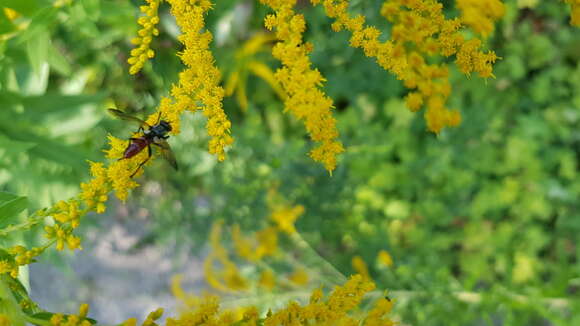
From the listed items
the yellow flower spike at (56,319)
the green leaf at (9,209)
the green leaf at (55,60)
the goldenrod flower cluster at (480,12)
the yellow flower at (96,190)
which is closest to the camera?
the goldenrod flower cluster at (480,12)

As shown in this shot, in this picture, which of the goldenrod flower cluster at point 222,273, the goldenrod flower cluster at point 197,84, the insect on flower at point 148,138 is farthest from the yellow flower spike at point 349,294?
the goldenrod flower cluster at point 222,273

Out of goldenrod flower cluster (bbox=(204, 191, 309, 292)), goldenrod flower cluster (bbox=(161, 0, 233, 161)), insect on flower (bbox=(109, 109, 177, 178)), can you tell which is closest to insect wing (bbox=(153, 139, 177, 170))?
insect on flower (bbox=(109, 109, 177, 178))

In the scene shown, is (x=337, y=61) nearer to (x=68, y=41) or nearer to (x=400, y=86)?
(x=400, y=86)

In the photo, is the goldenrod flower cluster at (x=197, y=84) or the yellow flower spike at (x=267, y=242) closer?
the goldenrod flower cluster at (x=197, y=84)

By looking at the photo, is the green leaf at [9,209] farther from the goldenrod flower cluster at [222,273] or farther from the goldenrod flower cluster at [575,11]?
the goldenrod flower cluster at [222,273]

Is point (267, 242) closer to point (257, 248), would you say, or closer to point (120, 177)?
point (257, 248)

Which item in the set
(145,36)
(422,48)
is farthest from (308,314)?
(145,36)

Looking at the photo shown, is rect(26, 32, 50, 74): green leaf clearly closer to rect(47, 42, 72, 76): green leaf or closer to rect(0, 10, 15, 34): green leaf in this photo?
rect(0, 10, 15, 34): green leaf
